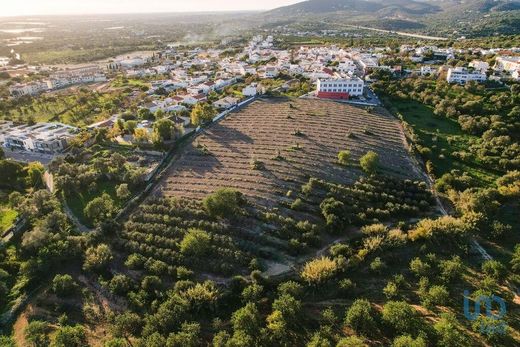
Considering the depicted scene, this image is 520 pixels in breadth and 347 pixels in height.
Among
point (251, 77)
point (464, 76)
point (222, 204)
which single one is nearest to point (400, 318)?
point (222, 204)

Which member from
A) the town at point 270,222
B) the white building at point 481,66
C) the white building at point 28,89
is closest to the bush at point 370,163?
the town at point 270,222

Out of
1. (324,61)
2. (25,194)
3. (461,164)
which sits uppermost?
(324,61)

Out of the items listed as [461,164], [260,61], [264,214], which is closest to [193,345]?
[264,214]

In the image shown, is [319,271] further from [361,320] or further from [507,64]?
[507,64]

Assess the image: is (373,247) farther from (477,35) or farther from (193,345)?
(477,35)

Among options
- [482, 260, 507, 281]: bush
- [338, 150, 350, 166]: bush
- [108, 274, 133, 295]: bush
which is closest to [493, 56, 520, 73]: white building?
[338, 150, 350, 166]: bush

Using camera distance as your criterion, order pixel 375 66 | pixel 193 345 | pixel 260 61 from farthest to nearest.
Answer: pixel 260 61
pixel 375 66
pixel 193 345

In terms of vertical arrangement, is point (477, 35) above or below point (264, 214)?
above
